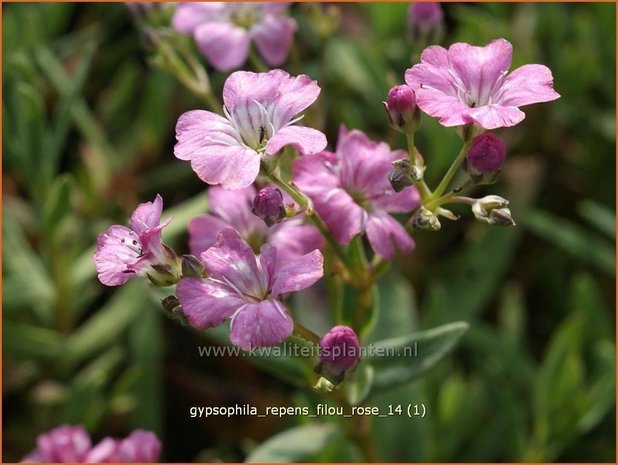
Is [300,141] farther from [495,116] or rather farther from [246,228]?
[246,228]

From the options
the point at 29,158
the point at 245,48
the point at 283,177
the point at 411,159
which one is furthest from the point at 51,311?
the point at 411,159

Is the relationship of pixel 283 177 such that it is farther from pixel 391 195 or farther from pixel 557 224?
pixel 557 224

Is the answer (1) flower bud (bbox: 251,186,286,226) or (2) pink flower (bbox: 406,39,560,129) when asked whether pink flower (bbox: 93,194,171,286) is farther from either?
(2) pink flower (bbox: 406,39,560,129)

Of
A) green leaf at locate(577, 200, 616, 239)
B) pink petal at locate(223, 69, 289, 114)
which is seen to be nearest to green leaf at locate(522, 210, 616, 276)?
green leaf at locate(577, 200, 616, 239)

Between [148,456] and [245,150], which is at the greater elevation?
[245,150]

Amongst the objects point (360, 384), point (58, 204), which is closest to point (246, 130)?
point (360, 384)

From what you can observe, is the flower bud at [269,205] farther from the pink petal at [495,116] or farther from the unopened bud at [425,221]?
the pink petal at [495,116]

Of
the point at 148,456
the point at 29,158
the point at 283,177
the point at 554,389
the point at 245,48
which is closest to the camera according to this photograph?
the point at 283,177
